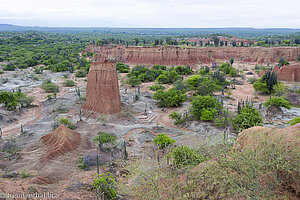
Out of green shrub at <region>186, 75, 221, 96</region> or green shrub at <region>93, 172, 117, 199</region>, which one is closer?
green shrub at <region>93, 172, 117, 199</region>

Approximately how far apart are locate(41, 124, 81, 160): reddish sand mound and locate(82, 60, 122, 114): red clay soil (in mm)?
6709

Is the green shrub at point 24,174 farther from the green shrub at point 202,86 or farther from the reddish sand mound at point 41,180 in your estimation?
the green shrub at point 202,86

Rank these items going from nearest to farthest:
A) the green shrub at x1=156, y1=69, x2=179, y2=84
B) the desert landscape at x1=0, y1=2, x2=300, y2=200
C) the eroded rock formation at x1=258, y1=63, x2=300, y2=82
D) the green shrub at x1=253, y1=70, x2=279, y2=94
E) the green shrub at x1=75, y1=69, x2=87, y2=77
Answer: the desert landscape at x1=0, y1=2, x2=300, y2=200
the green shrub at x1=253, y1=70, x2=279, y2=94
the eroded rock formation at x1=258, y1=63, x2=300, y2=82
the green shrub at x1=156, y1=69, x2=179, y2=84
the green shrub at x1=75, y1=69, x2=87, y2=77

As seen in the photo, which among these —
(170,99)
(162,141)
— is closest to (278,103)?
(170,99)

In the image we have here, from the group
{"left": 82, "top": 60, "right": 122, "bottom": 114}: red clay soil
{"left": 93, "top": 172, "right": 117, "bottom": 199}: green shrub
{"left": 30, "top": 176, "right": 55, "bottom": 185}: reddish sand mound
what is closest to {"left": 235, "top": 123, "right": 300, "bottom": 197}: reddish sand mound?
{"left": 93, "top": 172, "right": 117, "bottom": 199}: green shrub

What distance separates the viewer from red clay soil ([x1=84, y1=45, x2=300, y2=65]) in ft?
226

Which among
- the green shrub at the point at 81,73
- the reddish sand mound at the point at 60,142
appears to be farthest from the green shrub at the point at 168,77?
the reddish sand mound at the point at 60,142

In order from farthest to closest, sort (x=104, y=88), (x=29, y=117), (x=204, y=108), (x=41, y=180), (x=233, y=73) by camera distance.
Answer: (x=233, y=73) → (x=29, y=117) → (x=104, y=88) → (x=204, y=108) → (x=41, y=180)

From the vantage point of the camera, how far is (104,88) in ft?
82.7

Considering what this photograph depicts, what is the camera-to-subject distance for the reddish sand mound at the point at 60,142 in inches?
652

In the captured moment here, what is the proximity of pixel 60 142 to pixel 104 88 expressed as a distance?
30.5ft

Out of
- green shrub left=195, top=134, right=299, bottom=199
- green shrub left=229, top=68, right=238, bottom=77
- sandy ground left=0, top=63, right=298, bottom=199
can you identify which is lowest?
sandy ground left=0, top=63, right=298, bottom=199

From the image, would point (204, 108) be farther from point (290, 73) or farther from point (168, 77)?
point (290, 73)

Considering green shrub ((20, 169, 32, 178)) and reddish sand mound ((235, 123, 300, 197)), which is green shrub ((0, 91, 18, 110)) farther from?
reddish sand mound ((235, 123, 300, 197))
